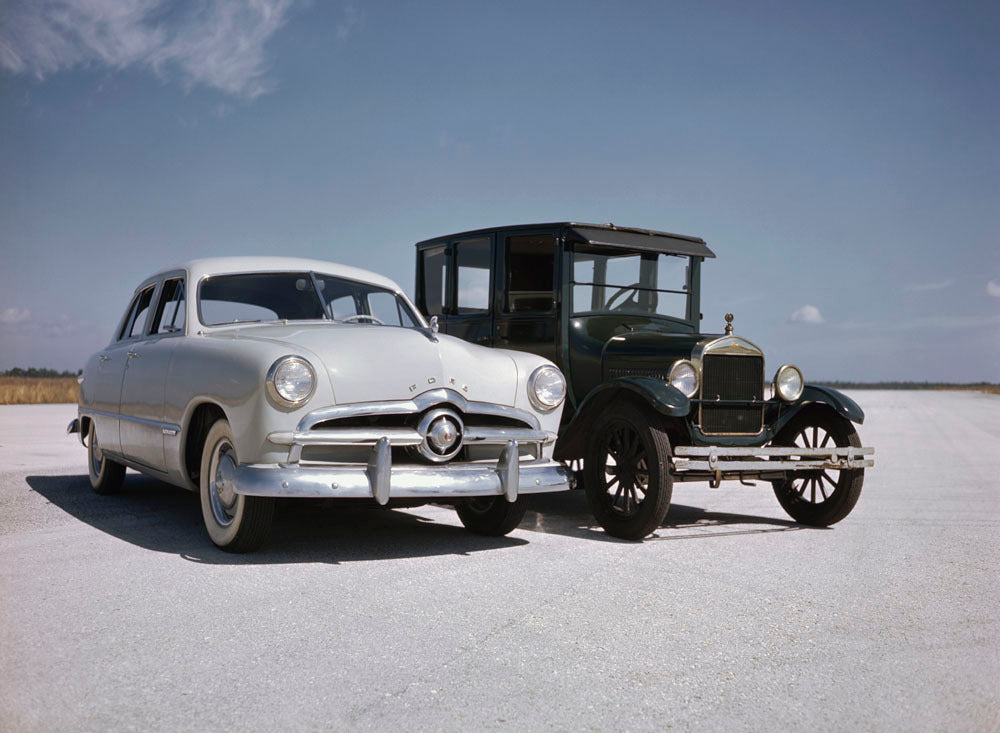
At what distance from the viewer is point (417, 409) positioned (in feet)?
17.6

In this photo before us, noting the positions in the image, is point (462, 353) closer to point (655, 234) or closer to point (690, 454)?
point (690, 454)

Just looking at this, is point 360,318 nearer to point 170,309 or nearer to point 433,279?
point 170,309

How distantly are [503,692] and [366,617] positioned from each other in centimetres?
113

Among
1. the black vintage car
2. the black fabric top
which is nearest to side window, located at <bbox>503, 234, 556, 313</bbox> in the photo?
the black vintage car

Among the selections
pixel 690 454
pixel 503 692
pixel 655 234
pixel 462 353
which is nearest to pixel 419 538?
pixel 462 353

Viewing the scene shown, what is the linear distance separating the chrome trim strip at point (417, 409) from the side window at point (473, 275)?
2373 millimetres

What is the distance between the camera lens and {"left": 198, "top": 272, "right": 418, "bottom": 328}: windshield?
6500mm

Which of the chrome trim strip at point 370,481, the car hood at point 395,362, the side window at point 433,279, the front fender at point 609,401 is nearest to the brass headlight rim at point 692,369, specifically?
the front fender at point 609,401

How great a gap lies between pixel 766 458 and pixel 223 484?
400cm

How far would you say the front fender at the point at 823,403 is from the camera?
7.07 meters

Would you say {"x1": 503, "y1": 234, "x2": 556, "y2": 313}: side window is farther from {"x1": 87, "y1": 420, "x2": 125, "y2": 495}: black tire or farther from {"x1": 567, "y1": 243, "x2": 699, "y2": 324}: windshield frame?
{"x1": 87, "y1": 420, "x2": 125, "y2": 495}: black tire

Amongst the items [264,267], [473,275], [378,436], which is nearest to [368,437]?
[378,436]

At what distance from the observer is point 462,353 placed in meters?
5.73

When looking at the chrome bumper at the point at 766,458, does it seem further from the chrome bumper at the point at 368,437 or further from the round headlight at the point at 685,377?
the chrome bumper at the point at 368,437
